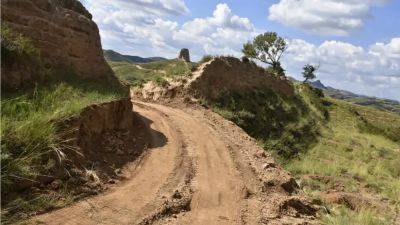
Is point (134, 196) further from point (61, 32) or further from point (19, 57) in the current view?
point (61, 32)

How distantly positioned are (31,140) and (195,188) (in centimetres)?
452

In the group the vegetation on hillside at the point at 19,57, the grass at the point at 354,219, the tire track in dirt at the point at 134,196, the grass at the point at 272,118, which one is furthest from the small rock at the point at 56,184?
the grass at the point at 272,118

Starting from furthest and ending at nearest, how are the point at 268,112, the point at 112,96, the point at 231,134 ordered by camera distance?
the point at 268,112, the point at 231,134, the point at 112,96

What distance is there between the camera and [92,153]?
37.0ft

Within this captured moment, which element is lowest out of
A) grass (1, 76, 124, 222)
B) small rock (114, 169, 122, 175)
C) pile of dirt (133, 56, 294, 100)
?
small rock (114, 169, 122, 175)

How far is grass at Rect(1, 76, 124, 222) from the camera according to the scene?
805 cm

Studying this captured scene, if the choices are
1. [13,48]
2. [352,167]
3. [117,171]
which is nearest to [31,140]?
[117,171]

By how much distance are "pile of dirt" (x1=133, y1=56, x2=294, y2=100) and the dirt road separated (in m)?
5.29

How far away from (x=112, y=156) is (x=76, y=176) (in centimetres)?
225

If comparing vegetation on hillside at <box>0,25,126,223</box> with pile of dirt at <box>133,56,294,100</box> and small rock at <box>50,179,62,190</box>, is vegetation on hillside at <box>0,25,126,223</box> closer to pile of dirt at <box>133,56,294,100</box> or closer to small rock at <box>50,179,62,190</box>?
small rock at <box>50,179,62,190</box>

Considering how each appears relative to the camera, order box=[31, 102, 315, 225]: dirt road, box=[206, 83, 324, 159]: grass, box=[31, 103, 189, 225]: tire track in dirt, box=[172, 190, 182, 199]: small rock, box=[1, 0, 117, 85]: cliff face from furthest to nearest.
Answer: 1. box=[206, 83, 324, 159]: grass
2. box=[1, 0, 117, 85]: cliff face
3. box=[172, 190, 182, 199]: small rock
4. box=[31, 102, 315, 225]: dirt road
5. box=[31, 103, 189, 225]: tire track in dirt

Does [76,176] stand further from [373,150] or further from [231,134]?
[373,150]

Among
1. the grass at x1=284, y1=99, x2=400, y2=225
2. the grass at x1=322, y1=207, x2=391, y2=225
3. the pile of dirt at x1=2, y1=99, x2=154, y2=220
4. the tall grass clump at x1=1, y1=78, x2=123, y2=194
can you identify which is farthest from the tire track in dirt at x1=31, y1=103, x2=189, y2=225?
the grass at x1=284, y1=99, x2=400, y2=225

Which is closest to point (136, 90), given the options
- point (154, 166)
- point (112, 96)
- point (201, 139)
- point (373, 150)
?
point (201, 139)
